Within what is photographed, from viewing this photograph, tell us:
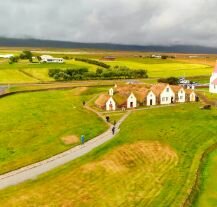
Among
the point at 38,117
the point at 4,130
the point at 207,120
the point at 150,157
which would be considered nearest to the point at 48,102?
the point at 38,117

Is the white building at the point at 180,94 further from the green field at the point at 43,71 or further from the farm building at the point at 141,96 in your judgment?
the green field at the point at 43,71

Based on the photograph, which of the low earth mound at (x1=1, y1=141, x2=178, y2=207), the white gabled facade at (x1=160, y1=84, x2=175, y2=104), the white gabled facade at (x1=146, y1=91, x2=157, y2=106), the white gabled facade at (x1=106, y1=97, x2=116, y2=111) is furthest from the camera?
the white gabled facade at (x1=160, y1=84, x2=175, y2=104)

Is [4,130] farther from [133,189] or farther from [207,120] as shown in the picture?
[207,120]

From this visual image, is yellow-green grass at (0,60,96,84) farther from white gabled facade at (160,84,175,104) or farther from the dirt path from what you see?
the dirt path

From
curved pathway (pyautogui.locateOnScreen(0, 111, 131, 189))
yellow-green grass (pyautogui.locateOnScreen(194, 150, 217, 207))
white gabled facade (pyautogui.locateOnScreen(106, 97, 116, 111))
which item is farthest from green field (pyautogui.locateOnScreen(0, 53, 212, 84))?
yellow-green grass (pyautogui.locateOnScreen(194, 150, 217, 207))

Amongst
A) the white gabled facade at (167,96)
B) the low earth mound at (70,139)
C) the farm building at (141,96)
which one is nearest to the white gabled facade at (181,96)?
the farm building at (141,96)

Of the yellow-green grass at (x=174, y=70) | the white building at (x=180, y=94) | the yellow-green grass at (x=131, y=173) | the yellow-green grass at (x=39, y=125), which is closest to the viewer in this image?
the yellow-green grass at (x=131, y=173)

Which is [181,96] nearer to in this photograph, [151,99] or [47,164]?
[151,99]
